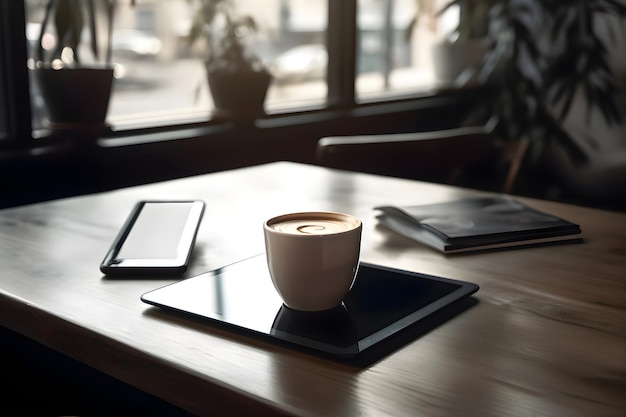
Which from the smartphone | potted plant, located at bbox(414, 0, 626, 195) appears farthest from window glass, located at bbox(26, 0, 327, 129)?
the smartphone

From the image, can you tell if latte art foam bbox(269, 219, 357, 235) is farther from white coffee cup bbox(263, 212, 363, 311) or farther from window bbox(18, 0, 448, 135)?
window bbox(18, 0, 448, 135)

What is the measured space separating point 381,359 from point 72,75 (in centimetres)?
159

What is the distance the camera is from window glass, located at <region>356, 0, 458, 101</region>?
344cm

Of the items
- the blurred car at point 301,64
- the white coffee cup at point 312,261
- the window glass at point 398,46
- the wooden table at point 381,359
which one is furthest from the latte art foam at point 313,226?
the window glass at point 398,46

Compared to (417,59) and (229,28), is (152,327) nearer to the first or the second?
(229,28)

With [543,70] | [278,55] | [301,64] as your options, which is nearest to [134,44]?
[278,55]

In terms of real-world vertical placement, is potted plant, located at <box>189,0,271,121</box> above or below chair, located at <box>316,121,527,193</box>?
above

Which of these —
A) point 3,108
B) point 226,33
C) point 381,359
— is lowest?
point 381,359

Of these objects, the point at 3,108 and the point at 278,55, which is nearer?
the point at 3,108

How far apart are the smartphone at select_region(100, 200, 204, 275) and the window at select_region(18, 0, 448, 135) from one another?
3.56 feet

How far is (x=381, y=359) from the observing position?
26.8 inches

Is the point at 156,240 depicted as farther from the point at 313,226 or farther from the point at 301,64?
the point at 301,64

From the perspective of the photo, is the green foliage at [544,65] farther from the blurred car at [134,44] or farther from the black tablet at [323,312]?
Result: the black tablet at [323,312]

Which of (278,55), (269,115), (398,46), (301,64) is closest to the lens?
(269,115)
